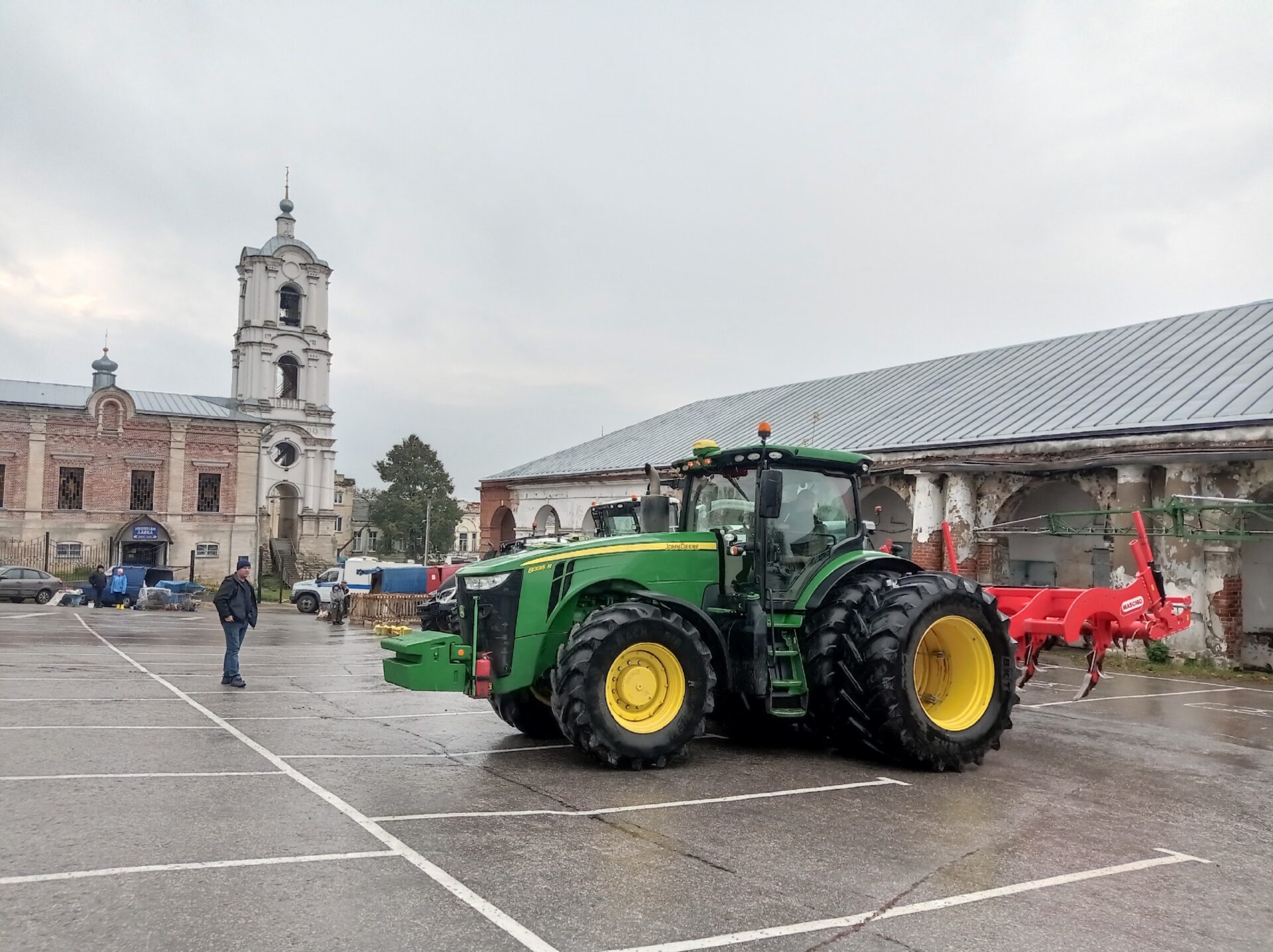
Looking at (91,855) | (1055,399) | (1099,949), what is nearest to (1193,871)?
(1099,949)

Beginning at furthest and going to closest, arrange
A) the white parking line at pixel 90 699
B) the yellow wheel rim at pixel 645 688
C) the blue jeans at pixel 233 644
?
the blue jeans at pixel 233 644 → the white parking line at pixel 90 699 → the yellow wheel rim at pixel 645 688

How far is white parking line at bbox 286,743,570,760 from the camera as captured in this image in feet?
25.2

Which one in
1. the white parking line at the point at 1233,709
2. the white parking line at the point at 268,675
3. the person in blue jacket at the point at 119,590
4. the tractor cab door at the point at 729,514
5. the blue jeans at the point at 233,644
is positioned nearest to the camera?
the tractor cab door at the point at 729,514

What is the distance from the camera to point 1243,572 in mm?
16922

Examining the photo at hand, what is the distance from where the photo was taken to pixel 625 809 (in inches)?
245

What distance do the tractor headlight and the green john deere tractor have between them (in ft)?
0.04

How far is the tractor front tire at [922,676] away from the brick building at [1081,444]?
582 centimetres

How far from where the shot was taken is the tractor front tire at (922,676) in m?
7.56

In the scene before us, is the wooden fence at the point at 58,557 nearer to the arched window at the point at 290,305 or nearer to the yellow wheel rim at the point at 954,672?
the arched window at the point at 290,305

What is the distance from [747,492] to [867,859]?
12.0 ft

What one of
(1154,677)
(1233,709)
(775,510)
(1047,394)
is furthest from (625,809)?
(1047,394)

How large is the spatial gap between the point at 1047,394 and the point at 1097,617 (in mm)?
12071

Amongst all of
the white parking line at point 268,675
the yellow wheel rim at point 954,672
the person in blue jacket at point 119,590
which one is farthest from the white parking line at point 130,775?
the person in blue jacket at point 119,590

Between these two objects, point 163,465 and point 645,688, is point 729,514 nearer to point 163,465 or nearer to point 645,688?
point 645,688
